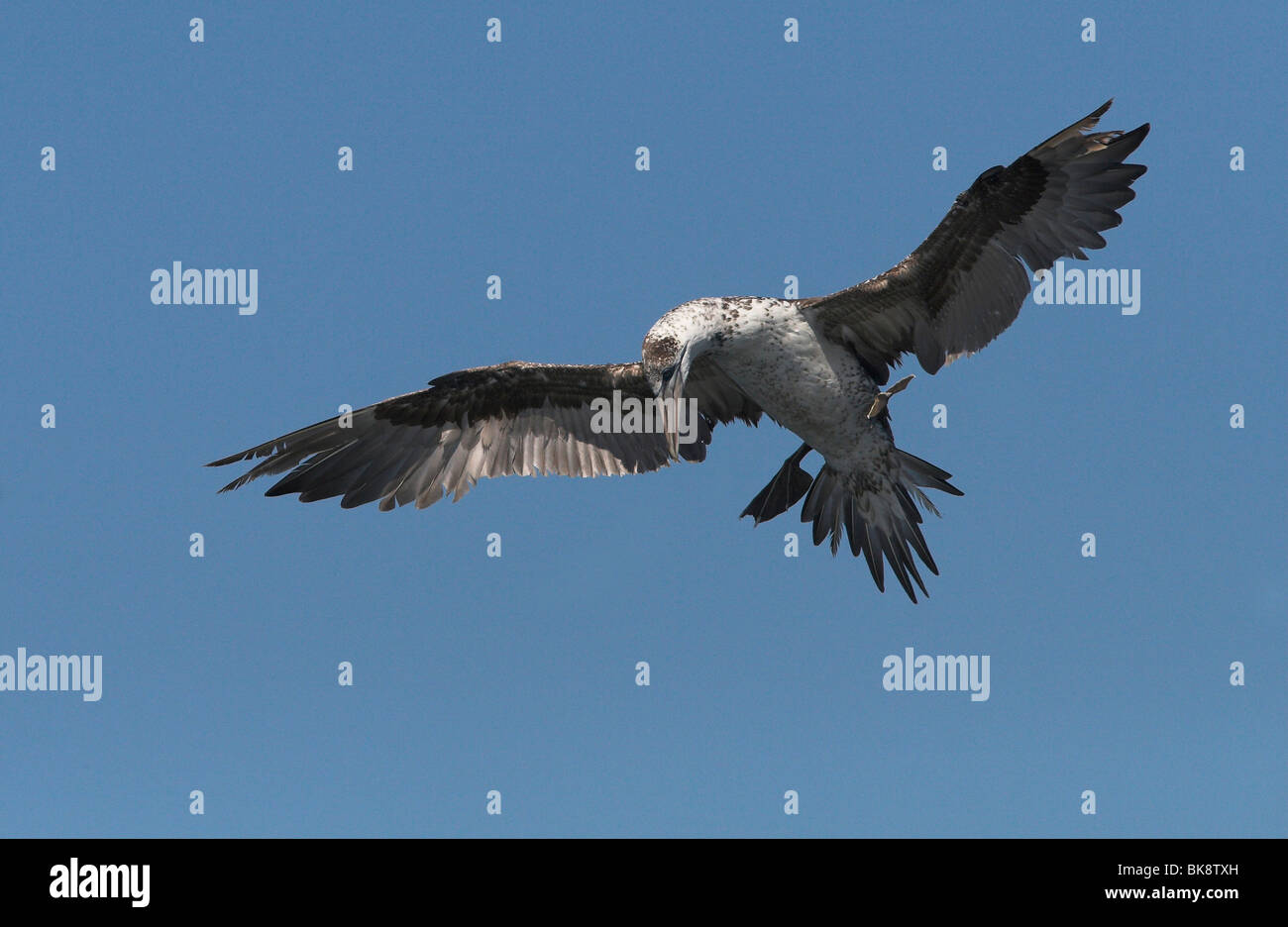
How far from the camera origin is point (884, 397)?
12.9 meters

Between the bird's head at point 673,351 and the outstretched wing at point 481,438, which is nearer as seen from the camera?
the bird's head at point 673,351

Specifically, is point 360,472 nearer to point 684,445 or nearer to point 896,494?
point 684,445

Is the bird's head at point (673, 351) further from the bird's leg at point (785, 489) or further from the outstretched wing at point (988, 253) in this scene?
the bird's leg at point (785, 489)

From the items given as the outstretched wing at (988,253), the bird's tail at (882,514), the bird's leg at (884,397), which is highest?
the outstretched wing at (988,253)

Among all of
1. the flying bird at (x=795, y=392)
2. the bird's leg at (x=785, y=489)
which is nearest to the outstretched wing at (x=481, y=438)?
the flying bird at (x=795, y=392)

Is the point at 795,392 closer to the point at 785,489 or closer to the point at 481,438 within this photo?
Answer: the point at 785,489

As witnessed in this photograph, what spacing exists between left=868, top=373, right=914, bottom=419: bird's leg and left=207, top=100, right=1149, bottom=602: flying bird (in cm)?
2

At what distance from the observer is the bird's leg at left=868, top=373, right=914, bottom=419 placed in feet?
40.9

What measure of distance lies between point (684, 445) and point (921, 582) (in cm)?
259

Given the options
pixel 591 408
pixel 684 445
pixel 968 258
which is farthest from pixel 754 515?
pixel 968 258

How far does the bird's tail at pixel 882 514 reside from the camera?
13734 mm

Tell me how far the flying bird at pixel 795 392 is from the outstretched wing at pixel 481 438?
2cm

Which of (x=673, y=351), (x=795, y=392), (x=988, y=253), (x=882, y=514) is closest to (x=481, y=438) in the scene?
(x=673, y=351)

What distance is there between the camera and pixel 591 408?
14.4 metres
